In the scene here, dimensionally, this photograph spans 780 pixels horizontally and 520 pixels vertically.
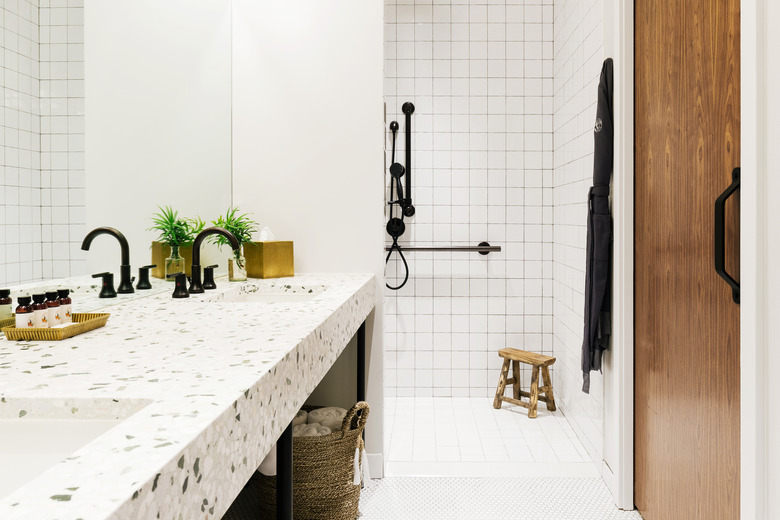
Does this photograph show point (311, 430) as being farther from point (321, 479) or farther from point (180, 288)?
point (180, 288)

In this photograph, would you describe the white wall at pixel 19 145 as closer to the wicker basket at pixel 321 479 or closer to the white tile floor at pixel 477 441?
the wicker basket at pixel 321 479

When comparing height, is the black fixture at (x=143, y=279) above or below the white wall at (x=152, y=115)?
below

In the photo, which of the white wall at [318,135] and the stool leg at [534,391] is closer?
the white wall at [318,135]

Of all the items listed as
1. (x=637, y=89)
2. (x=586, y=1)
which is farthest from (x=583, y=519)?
(x=586, y=1)

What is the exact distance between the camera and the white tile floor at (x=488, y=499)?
2080 mm

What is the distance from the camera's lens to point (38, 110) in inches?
45.1

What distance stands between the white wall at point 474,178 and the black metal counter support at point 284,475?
7.79ft

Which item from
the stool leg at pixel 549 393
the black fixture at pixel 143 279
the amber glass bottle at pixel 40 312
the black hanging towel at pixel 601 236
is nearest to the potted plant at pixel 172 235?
the black fixture at pixel 143 279

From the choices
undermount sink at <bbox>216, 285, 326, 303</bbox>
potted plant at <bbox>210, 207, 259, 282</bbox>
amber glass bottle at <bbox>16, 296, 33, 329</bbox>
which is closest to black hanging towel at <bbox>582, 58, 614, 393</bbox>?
undermount sink at <bbox>216, 285, 326, 303</bbox>

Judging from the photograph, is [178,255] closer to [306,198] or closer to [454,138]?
[306,198]

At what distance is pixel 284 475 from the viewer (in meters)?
1.19

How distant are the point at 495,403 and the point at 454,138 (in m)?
1.55
